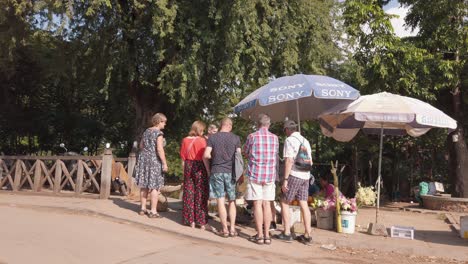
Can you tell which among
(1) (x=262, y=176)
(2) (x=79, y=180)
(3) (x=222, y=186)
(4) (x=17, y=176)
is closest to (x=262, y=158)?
(1) (x=262, y=176)

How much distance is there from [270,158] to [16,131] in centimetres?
1325

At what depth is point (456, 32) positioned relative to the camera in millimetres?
14000

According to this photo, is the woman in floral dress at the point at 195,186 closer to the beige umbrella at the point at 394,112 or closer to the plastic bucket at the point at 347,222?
the plastic bucket at the point at 347,222

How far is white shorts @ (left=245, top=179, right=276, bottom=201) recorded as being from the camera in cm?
711

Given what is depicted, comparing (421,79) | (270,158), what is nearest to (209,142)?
(270,158)

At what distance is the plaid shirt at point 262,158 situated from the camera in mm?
7129

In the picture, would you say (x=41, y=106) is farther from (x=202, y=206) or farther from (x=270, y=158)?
(x=270, y=158)

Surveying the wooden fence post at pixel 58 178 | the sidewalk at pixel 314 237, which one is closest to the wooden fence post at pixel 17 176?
the wooden fence post at pixel 58 178

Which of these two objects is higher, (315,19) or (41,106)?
(315,19)

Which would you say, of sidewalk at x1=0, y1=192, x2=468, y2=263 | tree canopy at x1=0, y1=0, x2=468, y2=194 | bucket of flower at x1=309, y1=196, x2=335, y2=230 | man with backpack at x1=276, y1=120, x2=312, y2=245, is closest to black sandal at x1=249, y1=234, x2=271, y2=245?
sidewalk at x1=0, y1=192, x2=468, y2=263

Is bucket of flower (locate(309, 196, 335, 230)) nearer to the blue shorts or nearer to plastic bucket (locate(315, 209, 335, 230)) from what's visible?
plastic bucket (locate(315, 209, 335, 230))

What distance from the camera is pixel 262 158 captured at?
715cm

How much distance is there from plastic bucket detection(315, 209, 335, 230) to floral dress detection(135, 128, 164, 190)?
9.80 feet

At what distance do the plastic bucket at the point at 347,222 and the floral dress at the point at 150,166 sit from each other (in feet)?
10.9
